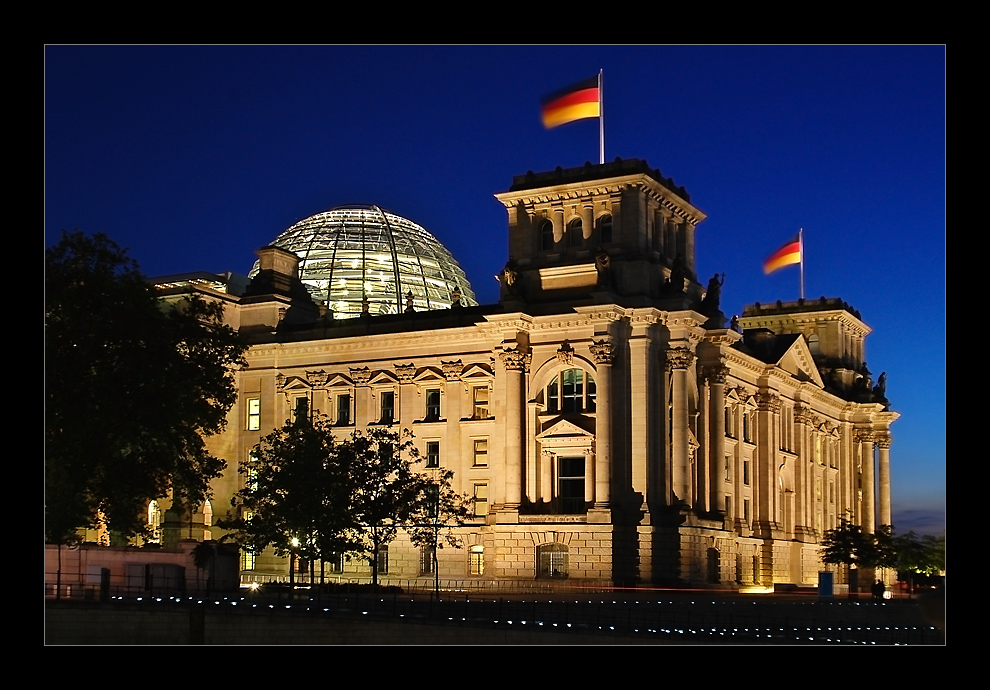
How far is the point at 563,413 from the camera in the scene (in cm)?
9062

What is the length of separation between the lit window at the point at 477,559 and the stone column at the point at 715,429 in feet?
45.5

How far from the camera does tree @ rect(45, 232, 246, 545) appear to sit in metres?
67.0

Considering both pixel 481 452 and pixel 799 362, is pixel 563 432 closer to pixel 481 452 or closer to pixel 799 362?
pixel 481 452

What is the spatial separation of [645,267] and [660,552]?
52.9 feet

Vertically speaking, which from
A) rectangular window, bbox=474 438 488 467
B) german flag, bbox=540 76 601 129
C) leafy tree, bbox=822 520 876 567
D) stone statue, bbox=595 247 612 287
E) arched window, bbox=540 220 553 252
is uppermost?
german flag, bbox=540 76 601 129

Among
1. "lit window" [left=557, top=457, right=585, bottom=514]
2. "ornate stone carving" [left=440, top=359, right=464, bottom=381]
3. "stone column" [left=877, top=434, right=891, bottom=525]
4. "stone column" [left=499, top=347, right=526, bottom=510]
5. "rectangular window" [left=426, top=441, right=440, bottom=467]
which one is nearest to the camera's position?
"lit window" [left=557, top=457, right=585, bottom=514]

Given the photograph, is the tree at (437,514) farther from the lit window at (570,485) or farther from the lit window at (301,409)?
the lit window at (301,409)

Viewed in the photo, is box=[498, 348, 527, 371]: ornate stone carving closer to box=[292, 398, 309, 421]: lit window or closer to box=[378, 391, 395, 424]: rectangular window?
box=[378, 391, 395, 424]: rectangular window

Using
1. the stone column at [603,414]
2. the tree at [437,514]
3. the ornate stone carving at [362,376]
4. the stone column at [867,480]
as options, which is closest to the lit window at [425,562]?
the tree at [437,514]

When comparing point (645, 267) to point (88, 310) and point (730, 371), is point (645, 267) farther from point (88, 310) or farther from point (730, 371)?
point (88, 310)

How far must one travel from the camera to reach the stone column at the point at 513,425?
89938mm

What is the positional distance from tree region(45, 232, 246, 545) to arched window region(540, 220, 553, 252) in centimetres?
2559

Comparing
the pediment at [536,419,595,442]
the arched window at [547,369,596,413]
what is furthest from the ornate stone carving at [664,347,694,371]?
the pediment at [536,419,595,442]
